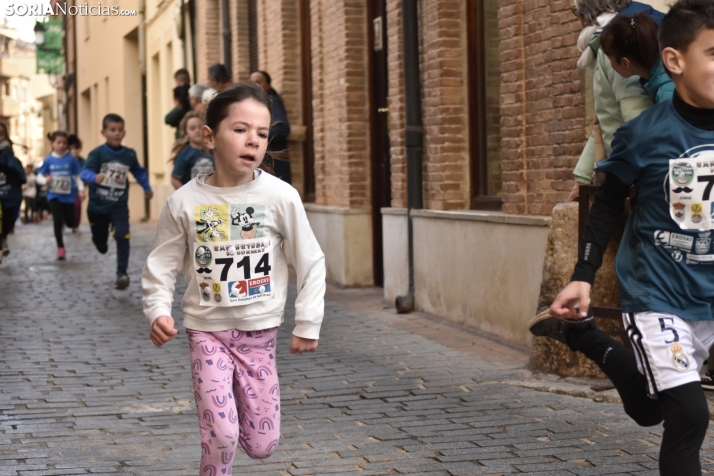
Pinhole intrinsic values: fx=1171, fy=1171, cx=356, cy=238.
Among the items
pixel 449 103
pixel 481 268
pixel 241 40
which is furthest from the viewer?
pixel 241 40

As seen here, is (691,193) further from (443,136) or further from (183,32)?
(183,32)

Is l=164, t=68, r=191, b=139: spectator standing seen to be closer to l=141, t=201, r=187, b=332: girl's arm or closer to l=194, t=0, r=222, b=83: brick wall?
l=194, t=0, r=222, b=83: brick wall

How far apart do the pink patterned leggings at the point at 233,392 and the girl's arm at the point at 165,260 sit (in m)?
0.17

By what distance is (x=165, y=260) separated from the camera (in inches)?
159

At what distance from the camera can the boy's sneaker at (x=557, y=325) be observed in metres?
4.01

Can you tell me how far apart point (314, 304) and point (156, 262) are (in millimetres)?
581

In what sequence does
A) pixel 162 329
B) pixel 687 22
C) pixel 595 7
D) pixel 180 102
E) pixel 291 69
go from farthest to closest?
pixel 180 102 → pixel 291 69 → pixel 595 7 → pixel 162 329 → pixel 687 22

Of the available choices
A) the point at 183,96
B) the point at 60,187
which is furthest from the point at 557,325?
the point at 60,187

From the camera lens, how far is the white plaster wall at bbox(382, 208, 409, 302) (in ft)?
34.1

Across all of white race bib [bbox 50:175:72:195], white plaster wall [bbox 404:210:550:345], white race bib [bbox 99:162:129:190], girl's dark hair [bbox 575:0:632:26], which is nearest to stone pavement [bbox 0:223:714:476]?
white plaster wall [bbox 404:210:550:345]

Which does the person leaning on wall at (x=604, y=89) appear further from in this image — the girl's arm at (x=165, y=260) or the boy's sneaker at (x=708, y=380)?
the girl's arm at (x=165, y=260)

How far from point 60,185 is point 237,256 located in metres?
14.3

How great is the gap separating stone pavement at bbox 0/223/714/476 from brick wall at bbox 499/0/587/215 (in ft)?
3.73

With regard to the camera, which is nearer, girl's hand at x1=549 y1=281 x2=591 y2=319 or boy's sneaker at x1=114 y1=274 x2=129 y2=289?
girl's hand at x1=549 y1=281 x2=591 y2=319
